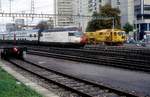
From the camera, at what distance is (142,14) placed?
10144 cm

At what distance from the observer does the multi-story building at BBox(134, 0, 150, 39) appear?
101 meters

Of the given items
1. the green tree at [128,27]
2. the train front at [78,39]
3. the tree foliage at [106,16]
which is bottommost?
the train front at [78,39]

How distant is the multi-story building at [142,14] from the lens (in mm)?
101000

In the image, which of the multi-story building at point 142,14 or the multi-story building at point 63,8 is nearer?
the multi-story building at point 142,14

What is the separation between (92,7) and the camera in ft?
419

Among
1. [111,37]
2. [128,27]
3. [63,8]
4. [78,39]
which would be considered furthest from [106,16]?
[63,8]

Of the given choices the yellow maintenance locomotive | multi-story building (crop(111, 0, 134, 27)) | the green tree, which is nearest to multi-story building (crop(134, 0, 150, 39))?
multi-story building (crop(111, 0, 134, 27))

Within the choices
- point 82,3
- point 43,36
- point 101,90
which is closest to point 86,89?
point 101,90

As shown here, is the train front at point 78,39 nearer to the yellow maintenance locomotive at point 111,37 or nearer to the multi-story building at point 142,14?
the yellow maintenance locomotive at point 111,37

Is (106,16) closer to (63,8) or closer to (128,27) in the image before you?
(128,27)

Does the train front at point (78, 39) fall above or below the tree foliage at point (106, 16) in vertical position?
below

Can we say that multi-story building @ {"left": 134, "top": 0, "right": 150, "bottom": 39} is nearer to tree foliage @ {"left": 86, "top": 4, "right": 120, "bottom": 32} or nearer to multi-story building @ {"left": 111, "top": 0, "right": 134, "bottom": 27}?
multi-story building @ {"left": 111, "top": 0, "right": 134, "bottom": 27}

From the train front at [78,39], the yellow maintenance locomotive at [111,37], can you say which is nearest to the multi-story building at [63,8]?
the yellow maintenance locomotive at [111,37]

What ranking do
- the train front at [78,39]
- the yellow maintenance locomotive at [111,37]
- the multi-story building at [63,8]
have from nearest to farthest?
the train front at [78,39], the yellow maintenance locomotive at [111,37], the multi-story building at [63,8]
